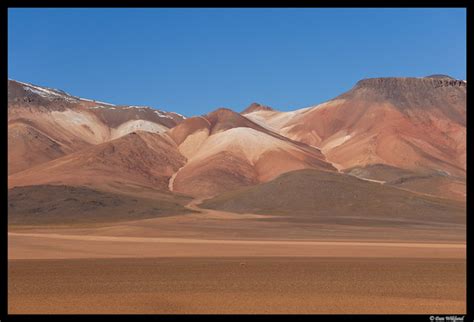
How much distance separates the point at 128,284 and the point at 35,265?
1190 centimetres

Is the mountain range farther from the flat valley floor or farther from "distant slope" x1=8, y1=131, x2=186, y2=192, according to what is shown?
the flat valley floor

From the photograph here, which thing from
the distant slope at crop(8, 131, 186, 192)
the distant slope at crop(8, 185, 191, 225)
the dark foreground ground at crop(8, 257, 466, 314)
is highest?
the distant slope at crop(8, 131, 186, 192)

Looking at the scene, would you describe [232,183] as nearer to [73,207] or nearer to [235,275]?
[73,207]

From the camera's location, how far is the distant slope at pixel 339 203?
103m

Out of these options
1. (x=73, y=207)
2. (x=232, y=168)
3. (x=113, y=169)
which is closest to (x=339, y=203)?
(x=73, y=207)

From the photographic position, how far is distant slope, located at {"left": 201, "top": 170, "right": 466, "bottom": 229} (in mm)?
102806

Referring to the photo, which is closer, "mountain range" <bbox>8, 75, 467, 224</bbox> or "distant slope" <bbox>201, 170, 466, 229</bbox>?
"distant slope" <bbox>201, 170, 466, 229</bbox>

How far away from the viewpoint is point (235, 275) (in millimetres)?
35375

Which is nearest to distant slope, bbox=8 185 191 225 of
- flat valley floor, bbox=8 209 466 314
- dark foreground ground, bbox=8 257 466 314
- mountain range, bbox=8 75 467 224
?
mountain range, bbox=8 75 467 224

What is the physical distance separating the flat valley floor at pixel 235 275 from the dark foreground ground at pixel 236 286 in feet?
0.15

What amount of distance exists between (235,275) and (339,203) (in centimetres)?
8874

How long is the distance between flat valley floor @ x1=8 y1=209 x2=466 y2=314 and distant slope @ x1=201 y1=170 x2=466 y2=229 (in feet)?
118

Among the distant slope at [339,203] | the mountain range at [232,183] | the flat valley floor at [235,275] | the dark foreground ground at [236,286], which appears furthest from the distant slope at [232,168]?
the dark foreground ground at [236,286]
